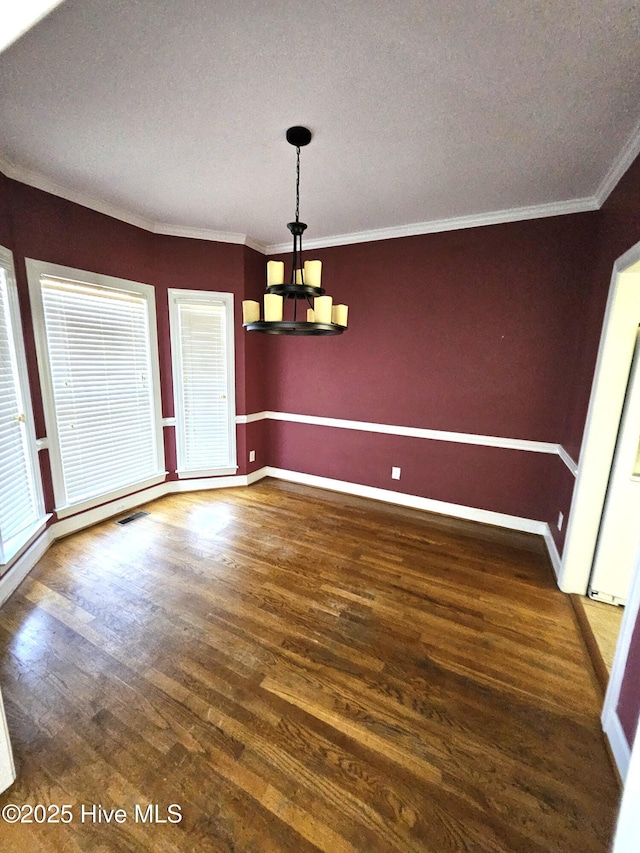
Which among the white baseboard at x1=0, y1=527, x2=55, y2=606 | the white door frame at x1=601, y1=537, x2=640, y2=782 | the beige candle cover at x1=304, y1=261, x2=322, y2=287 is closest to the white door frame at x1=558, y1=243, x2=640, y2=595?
the white door frame at x1=601, y1=537, x2=640, y2=782

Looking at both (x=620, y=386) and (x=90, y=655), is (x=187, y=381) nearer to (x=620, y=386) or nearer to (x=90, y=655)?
(x=90, y=655)

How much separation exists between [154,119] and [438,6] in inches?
57.0

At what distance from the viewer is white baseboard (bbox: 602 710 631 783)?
122cm

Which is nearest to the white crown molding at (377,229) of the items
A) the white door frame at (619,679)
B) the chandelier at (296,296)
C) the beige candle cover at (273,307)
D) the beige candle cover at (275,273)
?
the chandelier at (296,296)

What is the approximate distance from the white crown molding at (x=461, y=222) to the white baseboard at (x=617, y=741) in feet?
10.3

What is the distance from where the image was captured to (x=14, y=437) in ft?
7.72

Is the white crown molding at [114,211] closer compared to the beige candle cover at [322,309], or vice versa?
the beige candle cover at [322,309]

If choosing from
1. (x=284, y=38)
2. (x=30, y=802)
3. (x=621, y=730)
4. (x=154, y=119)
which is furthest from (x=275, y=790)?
(x=154, y=119)

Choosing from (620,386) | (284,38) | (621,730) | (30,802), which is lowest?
(30,802)

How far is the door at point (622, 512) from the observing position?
198 centimetres

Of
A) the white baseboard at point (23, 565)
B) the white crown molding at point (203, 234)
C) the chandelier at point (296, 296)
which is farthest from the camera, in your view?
the white crown molding at point (203, 234)

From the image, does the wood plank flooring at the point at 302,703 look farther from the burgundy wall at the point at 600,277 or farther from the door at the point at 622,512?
the burgundy wall at the point at 600,277

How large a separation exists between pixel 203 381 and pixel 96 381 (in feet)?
3.32

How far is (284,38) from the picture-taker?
4.28 feet
